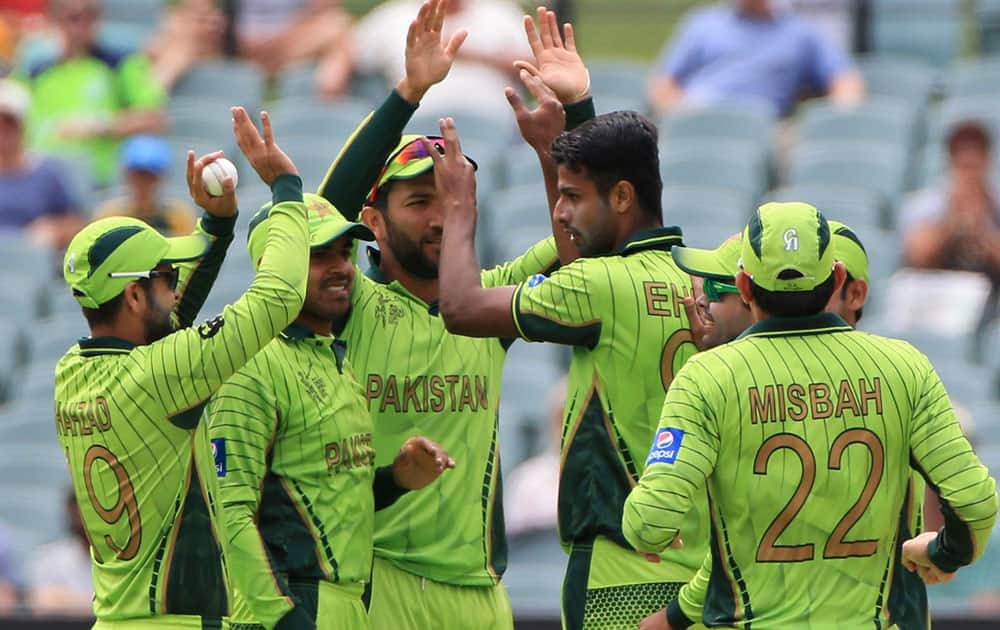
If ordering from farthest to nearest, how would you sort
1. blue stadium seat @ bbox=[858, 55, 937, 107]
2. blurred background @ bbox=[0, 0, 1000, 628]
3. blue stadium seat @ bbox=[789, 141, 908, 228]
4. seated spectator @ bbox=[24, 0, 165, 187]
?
seated spectator @ bbox=[24, 0, 165, 187] < blue stadium seat @ bbox=[858, 55, 937, 107] < blue stadium seat @ bbox=[789, 141, 908, 228] < blurred background @ bbox=[0, 0, 1000, 628]

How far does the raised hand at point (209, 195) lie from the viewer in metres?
4.99

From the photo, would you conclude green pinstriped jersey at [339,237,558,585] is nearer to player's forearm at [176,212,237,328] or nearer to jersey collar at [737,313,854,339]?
player's forearm at [176,212,237,328]

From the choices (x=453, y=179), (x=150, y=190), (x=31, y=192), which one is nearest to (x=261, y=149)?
(x=453, y=179)

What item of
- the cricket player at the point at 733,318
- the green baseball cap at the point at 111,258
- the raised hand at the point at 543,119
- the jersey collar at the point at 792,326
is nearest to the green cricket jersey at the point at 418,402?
the raised hand at the point at 543,119

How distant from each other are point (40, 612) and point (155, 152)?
2987mm

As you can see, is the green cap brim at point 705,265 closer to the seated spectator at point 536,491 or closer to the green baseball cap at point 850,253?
the green baseball cap at point 850,253

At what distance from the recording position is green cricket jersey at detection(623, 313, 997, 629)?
4234 mm

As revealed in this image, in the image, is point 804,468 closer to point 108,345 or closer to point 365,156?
point 365,156

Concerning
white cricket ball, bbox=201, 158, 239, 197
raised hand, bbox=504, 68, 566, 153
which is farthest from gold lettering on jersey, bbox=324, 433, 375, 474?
raised hand, bbox=504, 68, 566, 153

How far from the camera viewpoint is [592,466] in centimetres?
499

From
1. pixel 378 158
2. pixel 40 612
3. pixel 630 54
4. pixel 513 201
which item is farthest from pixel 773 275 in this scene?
pixel 630 54

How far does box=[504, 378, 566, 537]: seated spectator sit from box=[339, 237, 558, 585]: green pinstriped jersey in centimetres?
304

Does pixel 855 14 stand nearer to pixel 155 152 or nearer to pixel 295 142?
pixel 295 142

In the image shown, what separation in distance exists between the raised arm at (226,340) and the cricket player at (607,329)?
0.41 meters
